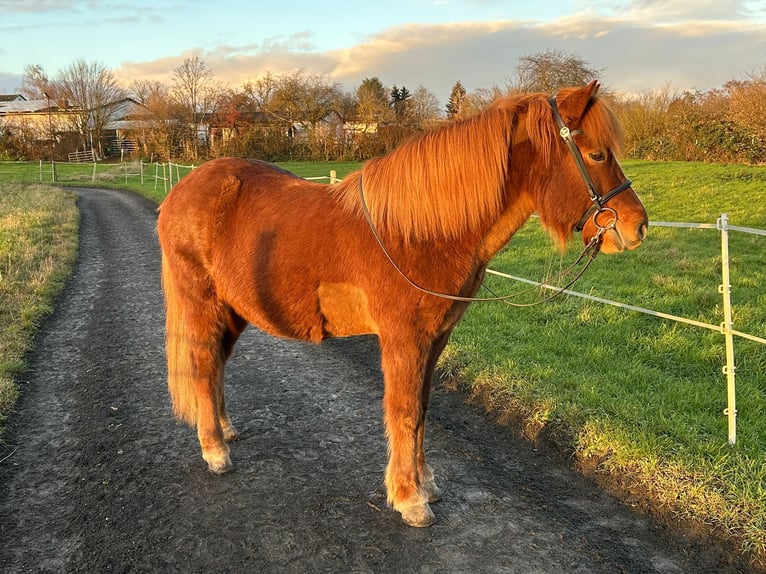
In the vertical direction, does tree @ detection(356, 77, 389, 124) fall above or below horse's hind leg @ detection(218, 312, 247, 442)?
above

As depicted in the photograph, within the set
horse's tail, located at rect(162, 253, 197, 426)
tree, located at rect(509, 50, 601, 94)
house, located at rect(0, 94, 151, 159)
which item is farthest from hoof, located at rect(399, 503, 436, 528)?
house, located at rect(0, 94, 151, 159)

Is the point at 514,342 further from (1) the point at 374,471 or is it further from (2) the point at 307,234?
(2) the point at 307,234

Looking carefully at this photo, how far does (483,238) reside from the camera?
2.86 m

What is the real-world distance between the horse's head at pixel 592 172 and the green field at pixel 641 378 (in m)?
1.55

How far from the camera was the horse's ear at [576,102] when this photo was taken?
8.43 feet

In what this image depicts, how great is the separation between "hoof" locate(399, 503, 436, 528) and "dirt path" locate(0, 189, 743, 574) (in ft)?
0.18

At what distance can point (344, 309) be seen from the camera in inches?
124

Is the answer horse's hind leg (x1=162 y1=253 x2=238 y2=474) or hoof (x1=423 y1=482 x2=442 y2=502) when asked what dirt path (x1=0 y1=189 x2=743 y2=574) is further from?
horse's hind leg (x1=162 y1=253 x2=238 y2=474)

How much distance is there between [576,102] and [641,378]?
279cm

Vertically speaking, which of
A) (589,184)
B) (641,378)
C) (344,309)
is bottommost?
(641,378)

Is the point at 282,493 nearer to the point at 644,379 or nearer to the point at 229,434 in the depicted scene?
the point at 229,434

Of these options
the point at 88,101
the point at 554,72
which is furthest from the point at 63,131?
the point at 554,72

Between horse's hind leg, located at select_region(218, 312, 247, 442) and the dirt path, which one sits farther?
horse's hind leg, located at select_region(218, 312, 247, 442)

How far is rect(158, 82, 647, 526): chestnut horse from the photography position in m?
2.62
